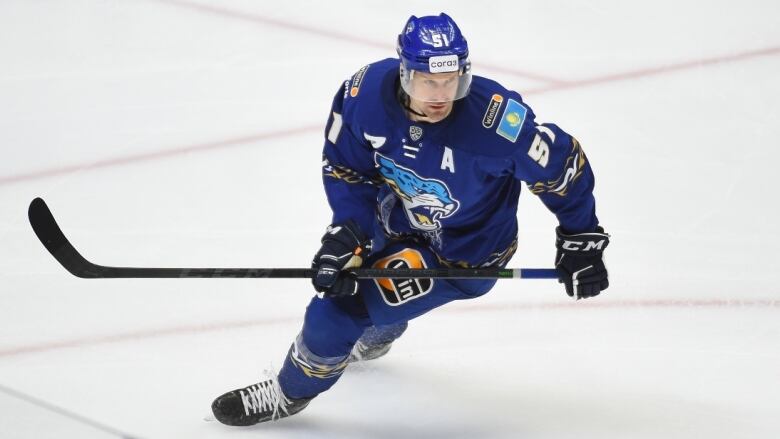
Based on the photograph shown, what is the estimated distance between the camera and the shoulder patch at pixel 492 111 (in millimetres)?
2635

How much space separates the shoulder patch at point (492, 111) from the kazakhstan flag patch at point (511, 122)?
18 millimetres

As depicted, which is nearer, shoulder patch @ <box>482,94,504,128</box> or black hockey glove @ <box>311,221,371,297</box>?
shoulder patch @ <box>482,94,504,128</box>

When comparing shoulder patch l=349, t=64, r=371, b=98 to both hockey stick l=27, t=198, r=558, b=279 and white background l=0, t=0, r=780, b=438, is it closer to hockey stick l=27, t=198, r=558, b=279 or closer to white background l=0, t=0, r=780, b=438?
hockey stick l=27, t=198, r=558, b=279

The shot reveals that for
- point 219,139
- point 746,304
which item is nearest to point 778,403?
point 746,304

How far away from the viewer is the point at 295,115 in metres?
4.64

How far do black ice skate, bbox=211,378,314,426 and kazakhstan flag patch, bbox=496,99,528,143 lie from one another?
891 mm

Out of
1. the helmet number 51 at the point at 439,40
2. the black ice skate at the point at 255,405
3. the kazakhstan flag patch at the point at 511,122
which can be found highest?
the helmet number 51 at the point at 439,40

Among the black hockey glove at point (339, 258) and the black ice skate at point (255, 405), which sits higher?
the black hockey glove at point (339, 258)

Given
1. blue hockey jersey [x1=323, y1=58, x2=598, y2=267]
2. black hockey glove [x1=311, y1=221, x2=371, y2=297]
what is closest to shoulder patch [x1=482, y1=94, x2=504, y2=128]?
blue hockey jersey [x1=323, y1=58, x2=598, y2=267]

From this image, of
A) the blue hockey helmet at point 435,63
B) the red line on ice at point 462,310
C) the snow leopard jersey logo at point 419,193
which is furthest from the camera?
the red line on ice at point 462,310

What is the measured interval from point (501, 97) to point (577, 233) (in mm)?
389

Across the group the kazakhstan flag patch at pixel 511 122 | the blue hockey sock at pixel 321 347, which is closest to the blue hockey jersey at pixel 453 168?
the kazakhstan flag patch at pixel 511 122

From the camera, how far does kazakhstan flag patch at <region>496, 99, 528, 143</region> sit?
8.61 ft

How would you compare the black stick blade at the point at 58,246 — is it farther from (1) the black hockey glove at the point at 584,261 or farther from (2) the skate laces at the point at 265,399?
(1) the black hockey glove at the point at 584,261
